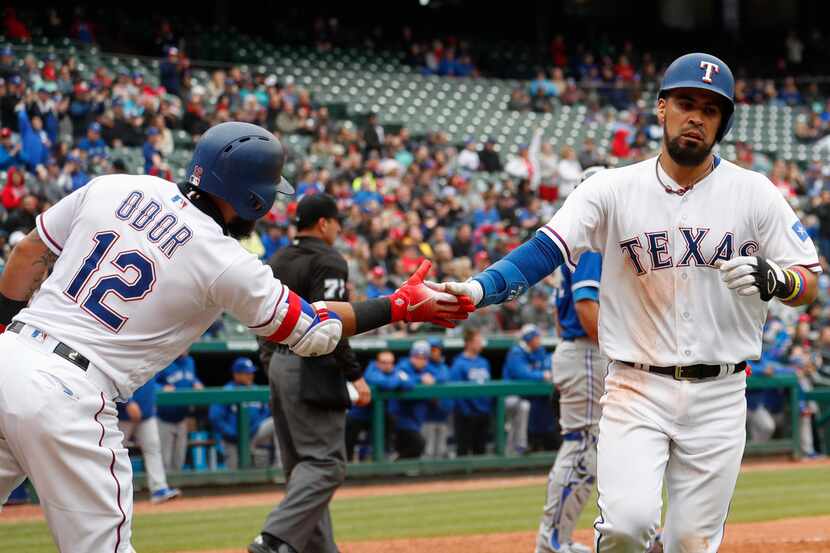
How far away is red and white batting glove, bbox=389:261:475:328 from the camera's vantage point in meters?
4.43

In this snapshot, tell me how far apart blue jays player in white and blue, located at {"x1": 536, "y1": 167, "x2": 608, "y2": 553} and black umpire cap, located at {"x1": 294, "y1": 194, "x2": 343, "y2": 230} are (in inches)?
51.8

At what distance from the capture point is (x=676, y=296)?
4.37 meters

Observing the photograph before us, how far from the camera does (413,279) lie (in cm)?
450

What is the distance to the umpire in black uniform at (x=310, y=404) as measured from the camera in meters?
6.00

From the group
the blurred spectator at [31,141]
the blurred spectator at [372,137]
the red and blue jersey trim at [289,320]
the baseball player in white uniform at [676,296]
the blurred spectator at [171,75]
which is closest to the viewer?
the red and blue jersey trim at [289,320]

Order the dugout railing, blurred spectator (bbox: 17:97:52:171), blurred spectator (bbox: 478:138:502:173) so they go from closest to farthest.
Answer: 1. the dugout railing
2. blurred spectator (bbox: 17:97:52:171)
3. blurred spectator (bbox: 478:138:502:173)

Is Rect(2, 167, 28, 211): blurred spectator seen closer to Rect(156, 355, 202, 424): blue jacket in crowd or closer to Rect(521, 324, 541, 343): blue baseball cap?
Rect(156, 355, 202, 424): blue jacket in crowd

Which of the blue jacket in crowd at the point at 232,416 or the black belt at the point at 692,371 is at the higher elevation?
the black belt at the point at 692,371

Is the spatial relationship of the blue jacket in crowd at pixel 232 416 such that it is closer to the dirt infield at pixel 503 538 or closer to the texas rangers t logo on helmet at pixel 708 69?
the dirt infield at pixel 503 538

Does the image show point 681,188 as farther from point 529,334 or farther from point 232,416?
point 529,334

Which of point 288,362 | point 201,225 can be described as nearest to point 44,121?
point 288,362

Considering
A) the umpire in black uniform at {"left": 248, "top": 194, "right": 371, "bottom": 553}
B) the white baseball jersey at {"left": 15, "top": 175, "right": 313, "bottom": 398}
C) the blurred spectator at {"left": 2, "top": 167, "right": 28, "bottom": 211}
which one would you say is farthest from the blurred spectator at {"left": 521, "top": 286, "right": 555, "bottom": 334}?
the white baseball jersey at {"left": 15, "top": 175, "right": 313, "bottom": 398}

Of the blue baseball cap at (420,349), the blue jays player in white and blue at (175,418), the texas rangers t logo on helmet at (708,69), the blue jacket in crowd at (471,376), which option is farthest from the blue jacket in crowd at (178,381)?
the texas rangers t logo on helmet at (708,69)

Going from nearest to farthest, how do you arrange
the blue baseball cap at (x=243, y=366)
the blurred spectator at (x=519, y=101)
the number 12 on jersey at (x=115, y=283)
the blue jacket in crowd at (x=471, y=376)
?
the number 12 on jersey at (x=115, y=283)
the blue baseball cap at (x=243, y=366)
the blue jacket in crowd at (x=471, y=376)
the blurred spectator at (x=519, y=101)
